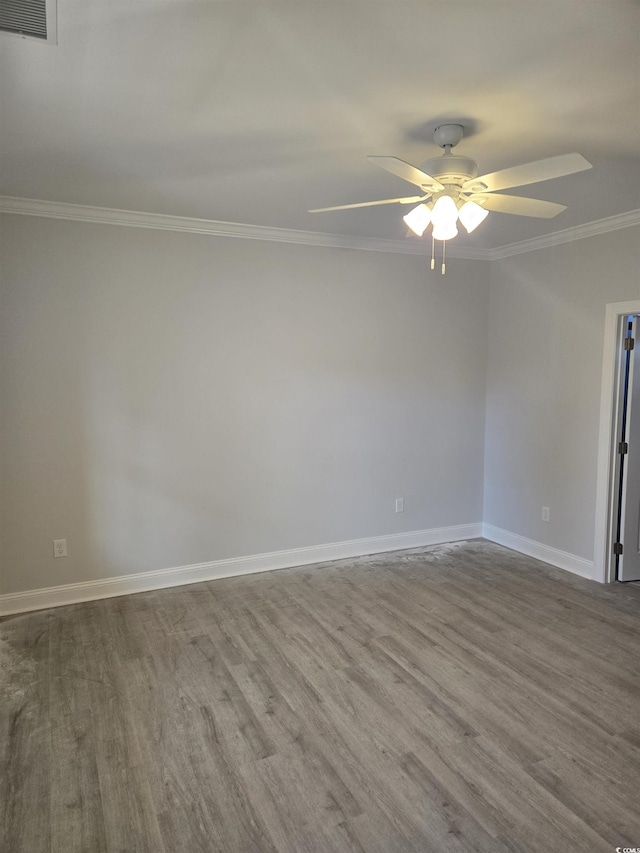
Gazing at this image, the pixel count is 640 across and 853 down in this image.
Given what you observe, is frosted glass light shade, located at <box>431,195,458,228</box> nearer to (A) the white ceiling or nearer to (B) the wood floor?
(A) the white ceiling

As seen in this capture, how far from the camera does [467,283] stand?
496 centimetres

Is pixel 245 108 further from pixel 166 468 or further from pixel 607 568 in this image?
pixel 607 568

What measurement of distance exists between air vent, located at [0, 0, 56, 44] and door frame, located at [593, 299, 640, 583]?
3624 millimetres

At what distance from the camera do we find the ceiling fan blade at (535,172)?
6.34 feet

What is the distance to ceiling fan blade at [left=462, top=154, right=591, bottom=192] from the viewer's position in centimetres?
193

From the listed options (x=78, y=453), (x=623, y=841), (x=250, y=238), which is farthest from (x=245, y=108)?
(x=623, y=841)

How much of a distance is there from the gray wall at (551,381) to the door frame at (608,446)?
61 millimetres

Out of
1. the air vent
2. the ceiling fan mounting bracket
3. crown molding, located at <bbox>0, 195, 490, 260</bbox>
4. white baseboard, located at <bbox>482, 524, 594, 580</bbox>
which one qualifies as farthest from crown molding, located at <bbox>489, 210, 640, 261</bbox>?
the air vent

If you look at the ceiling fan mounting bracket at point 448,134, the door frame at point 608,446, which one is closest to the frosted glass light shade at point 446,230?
the ceiling fan mounting bracket at point 448,134

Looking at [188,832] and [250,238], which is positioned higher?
[250,238]

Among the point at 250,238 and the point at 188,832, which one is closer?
the point at 188,832

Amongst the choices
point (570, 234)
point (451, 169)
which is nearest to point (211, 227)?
point (451, 169)

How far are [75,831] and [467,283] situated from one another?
4555 mm

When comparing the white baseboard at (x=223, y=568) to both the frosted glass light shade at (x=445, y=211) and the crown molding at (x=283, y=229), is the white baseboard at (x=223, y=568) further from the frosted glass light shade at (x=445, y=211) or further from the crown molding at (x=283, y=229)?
the frosted glass light shade at (x=445, y=211)
